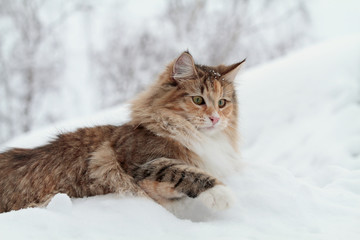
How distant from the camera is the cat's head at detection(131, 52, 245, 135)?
2500 mm

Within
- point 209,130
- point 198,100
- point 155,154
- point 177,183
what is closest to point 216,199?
point 177,183

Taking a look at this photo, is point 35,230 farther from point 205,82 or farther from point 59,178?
point 205,82

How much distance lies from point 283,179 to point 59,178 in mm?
1682

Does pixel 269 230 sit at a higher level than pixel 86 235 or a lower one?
higher

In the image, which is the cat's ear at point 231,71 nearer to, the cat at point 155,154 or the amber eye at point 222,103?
the cat at point 155,154

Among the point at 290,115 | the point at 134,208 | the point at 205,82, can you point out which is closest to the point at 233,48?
the point at 290,115

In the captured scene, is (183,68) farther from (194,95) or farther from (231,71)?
(231,71)

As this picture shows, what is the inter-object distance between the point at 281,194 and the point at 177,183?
80 centimetres

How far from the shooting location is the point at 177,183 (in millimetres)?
2098

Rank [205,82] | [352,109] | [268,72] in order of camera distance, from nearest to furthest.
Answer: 1. [205,82]
2. [352,109]
3. [268,72]

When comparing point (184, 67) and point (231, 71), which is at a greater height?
point (231, 71)

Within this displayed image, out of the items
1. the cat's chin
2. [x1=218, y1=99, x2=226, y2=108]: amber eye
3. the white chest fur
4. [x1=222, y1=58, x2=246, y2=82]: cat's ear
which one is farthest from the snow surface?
[x1=222, y1=58, x2=246, y2=82]: cat's ear

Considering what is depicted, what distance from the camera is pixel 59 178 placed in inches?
90.2

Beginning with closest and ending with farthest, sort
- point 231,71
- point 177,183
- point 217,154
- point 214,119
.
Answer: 1. point 177,183
2. point 214,119
3. point 217,154
4. point 231,71
